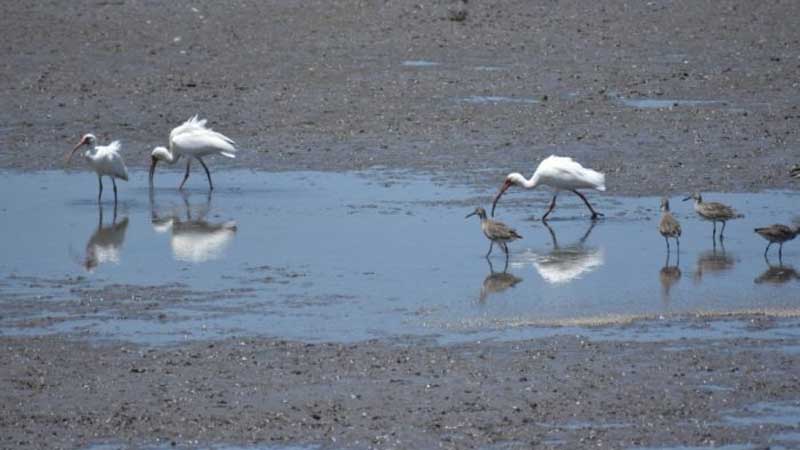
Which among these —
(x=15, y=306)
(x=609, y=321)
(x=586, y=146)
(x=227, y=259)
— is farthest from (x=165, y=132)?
(x=609, y=321)

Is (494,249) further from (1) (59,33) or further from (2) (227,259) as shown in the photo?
(1) (59,33)

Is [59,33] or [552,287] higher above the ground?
[59,33]

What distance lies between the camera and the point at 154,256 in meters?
14.4

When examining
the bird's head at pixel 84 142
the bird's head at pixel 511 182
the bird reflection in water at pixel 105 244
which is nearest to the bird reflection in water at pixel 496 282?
the bird's head at pixel 511 182

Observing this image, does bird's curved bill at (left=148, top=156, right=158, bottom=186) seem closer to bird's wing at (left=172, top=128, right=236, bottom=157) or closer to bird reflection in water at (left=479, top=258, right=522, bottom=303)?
bird's wing at (left=172, top=128, right=236, bottom=157)

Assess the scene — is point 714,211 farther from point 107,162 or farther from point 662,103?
point 662,103

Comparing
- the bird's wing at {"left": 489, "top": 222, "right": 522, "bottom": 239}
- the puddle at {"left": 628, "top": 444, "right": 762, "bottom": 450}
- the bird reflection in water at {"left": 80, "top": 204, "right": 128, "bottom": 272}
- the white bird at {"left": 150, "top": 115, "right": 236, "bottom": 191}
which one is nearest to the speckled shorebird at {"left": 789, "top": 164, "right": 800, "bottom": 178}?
the bird's wing at {"left": 489, "top": 222, "right": 522, "bottom": 239}

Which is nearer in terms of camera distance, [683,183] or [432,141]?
[683,183]

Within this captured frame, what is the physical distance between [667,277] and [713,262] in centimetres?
77

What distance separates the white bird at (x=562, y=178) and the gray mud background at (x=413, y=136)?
1177 mm

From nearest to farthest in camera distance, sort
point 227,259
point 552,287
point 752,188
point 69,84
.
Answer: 1. point 552,287
2. point 227,259
3. point 752,188
4. point 69,84

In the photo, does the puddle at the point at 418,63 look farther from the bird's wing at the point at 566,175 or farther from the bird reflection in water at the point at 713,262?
the bird reflection in water at the point at 713,262

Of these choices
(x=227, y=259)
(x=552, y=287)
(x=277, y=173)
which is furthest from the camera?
(x=277, y=173)

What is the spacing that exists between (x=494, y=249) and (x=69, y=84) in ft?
30.7
